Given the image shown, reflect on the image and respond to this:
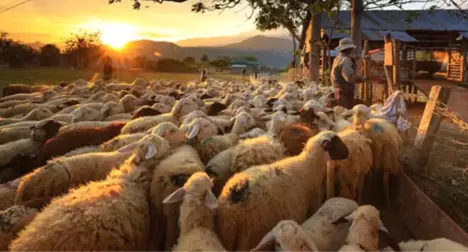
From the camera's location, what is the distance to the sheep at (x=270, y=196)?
12.3 feet

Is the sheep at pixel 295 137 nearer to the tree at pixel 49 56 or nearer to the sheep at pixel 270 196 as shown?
the sheep at pixel 270 196

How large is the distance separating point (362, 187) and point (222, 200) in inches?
93.9

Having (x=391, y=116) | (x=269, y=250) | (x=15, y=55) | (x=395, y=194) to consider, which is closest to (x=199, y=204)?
(x=269, y=250)

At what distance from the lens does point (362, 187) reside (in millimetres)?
5523

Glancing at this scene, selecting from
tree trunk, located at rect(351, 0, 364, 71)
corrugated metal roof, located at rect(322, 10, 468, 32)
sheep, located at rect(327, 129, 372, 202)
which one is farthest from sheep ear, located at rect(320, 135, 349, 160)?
corrugated metal roof, located at rect(322, 10, 468, 32)

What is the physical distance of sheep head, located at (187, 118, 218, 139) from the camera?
5703mm

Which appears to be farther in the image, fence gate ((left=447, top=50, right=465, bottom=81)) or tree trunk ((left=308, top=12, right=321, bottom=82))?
tree trunk ((left=308, top=12, right=321, bottom=82))

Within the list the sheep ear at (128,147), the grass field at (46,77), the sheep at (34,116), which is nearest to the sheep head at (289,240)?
the sheep ear at (128,147)

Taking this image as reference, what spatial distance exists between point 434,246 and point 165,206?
2.31 meters

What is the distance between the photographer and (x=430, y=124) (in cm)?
650

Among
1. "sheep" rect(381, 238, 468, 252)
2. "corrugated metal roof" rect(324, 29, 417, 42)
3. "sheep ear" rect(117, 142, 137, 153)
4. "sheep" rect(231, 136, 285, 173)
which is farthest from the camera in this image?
"corrugated metal roof" rect(324, 29, 417, 42)

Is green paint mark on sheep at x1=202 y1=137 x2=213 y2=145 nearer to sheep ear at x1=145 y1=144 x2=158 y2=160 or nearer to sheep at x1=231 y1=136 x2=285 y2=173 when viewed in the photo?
sheep at x1=231 y1=136 x2=285 y2=173

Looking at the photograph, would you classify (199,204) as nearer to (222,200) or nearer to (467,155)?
(222,200)

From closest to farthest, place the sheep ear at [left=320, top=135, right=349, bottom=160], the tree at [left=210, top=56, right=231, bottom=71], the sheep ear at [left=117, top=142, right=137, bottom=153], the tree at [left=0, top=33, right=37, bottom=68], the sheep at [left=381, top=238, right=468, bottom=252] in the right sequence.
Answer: the sheep at [left=381, top=238, right=468, bottom=252] → the sheep ear at [left=320, top=135, right=349, bottom=160] → the sheep ear at [left=117, top=142, right=137, bottom=153] → the tree at [left=0, top=33, right=37, bottom=68] → the tree at [left=210, top=56, right=231, bottom=71]
